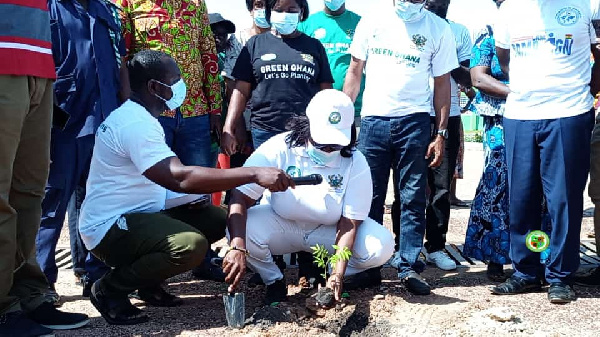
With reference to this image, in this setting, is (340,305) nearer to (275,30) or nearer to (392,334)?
(392,334)

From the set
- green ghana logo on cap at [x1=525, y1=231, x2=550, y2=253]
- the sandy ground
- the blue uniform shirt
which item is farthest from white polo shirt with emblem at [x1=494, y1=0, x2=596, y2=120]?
the blue uniform shirt

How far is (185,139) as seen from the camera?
15.9 ft

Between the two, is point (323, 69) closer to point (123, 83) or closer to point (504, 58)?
point (504, 58)

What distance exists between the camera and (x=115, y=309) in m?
3.77

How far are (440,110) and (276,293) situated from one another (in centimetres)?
169

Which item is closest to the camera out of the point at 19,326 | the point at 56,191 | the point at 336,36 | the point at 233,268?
the point at 19,326

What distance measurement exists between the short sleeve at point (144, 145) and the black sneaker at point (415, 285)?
1.76m

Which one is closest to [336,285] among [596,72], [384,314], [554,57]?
[384,314]

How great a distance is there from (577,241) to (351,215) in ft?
4.81

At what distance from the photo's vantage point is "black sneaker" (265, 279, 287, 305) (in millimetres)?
4047

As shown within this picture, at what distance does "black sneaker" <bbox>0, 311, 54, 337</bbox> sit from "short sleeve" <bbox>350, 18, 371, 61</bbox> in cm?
266

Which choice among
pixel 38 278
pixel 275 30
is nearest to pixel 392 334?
pixel 38 278

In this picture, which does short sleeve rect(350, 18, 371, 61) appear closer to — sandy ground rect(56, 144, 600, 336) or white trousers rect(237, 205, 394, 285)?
white trousers rect(237, 205, 394, 285)

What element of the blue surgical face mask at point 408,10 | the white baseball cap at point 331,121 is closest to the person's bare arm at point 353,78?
the blue surgical face mask at point 408,10
